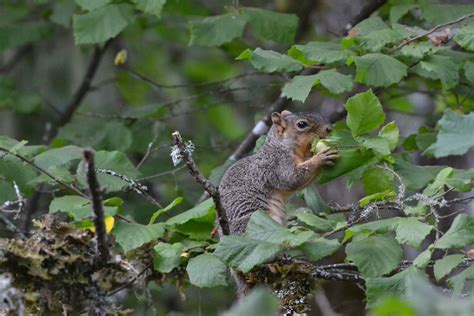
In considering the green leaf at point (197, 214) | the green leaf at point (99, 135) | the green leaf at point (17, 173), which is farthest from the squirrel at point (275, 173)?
the green leaf at point (99, 135)

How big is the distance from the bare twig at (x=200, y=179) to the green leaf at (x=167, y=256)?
7.6 inches

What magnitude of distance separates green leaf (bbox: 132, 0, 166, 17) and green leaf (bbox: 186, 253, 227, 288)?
169 centimetres

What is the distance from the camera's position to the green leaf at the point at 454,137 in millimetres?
2846

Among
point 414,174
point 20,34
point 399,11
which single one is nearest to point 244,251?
point 414,174

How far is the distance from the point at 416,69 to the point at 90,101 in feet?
14.9

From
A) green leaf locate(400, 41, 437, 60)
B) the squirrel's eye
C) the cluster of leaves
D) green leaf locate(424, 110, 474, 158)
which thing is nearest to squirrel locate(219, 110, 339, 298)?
the squirrel's eye

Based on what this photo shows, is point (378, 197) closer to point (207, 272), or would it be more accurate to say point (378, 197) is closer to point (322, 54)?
point (207, 272)

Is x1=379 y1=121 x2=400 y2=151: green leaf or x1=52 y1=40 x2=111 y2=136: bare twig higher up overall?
x1=379 y1=121 x2=400 y2=151: green leaf

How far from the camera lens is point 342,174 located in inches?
156

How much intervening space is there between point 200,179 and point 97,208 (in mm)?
389

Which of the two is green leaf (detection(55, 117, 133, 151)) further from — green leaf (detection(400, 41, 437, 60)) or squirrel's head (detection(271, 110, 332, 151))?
green leaf (detection(400, 41, 437, 60))

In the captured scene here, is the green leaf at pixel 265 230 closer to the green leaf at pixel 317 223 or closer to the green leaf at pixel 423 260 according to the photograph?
the green leaf at pixel 317 223

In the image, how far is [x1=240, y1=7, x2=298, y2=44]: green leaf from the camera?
16.9 ft

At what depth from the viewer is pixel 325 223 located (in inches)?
141
